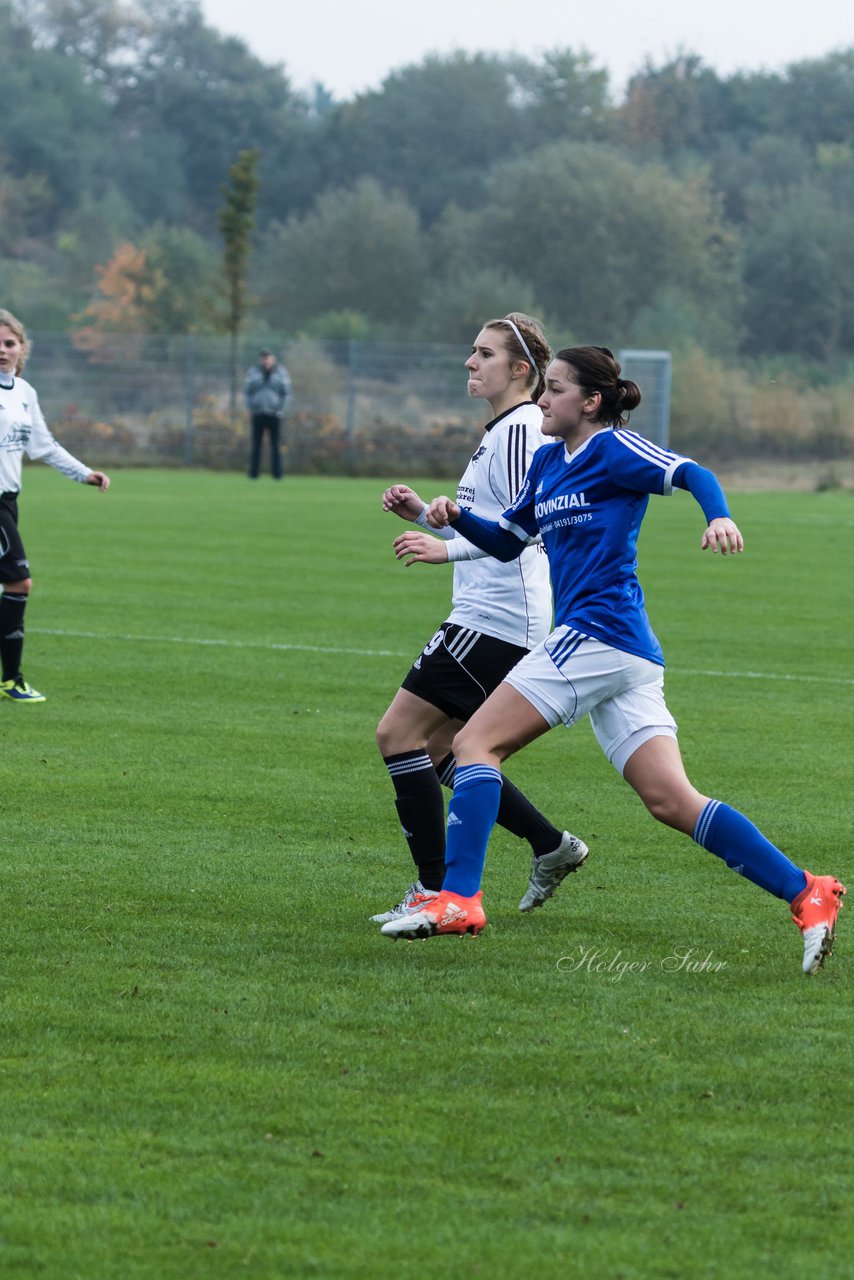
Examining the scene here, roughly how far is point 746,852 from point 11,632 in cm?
584

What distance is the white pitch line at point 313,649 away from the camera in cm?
1126

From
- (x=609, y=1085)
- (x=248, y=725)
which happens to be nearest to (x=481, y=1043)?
(x=609, y=1085)

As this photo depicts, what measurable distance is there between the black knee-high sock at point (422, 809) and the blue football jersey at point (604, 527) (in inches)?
30.8

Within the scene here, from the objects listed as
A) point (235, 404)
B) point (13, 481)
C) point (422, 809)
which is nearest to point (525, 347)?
point (422, 809)

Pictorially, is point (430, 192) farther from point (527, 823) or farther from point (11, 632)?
point (527, 823)

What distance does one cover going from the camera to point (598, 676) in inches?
203

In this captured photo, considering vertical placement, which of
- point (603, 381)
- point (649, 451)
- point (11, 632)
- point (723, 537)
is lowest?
point (11, 632)

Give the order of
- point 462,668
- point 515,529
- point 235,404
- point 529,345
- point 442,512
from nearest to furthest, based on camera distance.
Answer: point 442,512, point 515,529, point 462,668, point 529,345, point 235,404

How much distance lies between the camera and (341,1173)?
3.55 metres

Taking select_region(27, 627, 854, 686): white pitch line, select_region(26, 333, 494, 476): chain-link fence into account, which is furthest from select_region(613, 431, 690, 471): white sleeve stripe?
select_region(26, 333, 494, 476): chain-link fence

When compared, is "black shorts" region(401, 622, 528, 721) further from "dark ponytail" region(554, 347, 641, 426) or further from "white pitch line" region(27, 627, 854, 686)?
"white pitch line" region(27, 627, 854, 686)

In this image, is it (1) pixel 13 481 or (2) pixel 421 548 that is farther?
(1) pixel 13 481

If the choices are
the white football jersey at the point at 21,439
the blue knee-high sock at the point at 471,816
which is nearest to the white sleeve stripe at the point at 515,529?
the blue knee-high sock at the point at 471,816

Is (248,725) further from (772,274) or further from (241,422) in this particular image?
(772,274)
